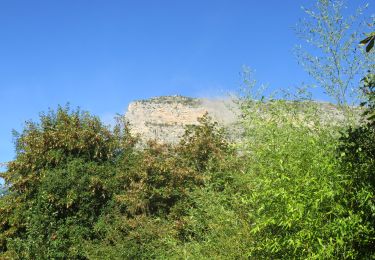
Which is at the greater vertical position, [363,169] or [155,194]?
[155,194]

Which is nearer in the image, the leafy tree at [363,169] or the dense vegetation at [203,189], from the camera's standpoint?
Result: the leafy tree at [363,169]

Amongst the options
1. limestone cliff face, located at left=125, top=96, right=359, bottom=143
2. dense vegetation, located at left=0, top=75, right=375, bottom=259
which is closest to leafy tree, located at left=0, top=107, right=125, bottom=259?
dense vegetation, located at left=0, top=75, right=375, bottom=259

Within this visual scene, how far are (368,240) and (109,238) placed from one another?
11210 mm

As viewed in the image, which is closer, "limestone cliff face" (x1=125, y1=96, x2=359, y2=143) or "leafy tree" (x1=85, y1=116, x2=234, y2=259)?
"leafy tree" (x1=85, y1=116, x2=234, y2=259)

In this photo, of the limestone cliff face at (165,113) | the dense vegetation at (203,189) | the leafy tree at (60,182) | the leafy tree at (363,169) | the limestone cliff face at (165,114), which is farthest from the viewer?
the limestone cliff face at (165,113)

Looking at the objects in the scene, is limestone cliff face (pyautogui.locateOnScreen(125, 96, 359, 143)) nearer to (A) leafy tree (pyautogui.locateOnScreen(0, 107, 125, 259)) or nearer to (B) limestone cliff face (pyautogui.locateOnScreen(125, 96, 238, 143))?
(B) limestone cliff face (pyautogui.locateOnScreen(125, 96, 238, 143))

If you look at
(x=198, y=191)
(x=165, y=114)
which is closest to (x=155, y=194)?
(x=198, y=191)

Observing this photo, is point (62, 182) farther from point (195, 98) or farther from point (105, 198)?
point (195, 98)

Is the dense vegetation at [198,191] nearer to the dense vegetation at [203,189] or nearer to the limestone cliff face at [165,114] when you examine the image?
the dense vegetation at [203,189]

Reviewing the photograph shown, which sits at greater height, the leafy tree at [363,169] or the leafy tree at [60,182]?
the leafy tree at [60,182]

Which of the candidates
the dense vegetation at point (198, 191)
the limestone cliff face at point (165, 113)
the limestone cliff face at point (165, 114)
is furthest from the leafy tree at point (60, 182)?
the limestone cliff face at point (165, 113)

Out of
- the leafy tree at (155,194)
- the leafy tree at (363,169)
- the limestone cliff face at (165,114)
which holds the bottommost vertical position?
the leafy tree at (363,169)

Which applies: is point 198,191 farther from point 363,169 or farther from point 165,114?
point 165,114

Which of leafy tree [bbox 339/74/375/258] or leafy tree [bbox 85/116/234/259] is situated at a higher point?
leafy tree [bbox 85/116/234/259]
